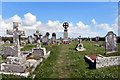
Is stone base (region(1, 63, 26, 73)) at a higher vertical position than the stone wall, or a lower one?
lower

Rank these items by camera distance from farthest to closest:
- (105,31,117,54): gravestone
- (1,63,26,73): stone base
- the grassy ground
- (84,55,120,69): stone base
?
1. (105,31,117,54): gravestone
2. (84,55,120,69): stone base
3. (1,63,26,73): stone base
4. the grassy ground

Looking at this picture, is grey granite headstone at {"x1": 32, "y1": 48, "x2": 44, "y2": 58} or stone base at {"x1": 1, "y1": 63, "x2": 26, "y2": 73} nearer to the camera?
stone base at {"x1": 1, "y1": 63, "x2": 26, "y2": 73}

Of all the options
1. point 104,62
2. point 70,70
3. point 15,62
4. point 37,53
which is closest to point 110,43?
point 104,62

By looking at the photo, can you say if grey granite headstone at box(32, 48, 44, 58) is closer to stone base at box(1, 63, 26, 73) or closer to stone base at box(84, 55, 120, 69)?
stone base at box(1, 63, 26, 73)

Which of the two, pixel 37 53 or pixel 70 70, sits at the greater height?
pixel 37 53

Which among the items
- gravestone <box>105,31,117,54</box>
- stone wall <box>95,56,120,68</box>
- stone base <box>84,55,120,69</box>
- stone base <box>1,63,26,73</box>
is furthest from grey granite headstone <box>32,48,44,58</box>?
gravestone <box>105,31,117,54</box>

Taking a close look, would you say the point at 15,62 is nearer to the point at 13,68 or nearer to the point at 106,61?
the point at 13,68

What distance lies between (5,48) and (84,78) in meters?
12.2

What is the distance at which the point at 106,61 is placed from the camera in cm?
833

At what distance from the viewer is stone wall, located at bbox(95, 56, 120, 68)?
26.7ft

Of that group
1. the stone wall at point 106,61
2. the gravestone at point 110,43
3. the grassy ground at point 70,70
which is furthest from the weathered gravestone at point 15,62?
the gravestone at point 110,43

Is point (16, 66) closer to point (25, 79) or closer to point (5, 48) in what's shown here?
point (25, 79)

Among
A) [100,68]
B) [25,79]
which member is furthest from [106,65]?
[25,79]

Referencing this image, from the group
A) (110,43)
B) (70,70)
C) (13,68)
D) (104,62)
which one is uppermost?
(110,43)
